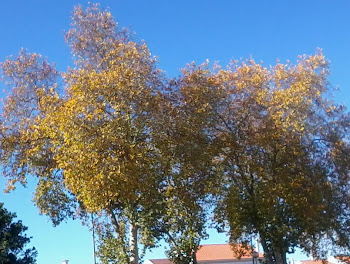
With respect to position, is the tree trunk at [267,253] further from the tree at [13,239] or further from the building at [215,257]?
the building at [215,257]

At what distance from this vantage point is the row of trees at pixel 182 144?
1866 cm

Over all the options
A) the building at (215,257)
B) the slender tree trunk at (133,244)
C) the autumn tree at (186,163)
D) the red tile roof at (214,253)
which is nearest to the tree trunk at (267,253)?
the autumn tree at (186,163)

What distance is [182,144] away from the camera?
66.2 ft

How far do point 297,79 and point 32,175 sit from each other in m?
12.3

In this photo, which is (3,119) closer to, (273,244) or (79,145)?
(79,145)

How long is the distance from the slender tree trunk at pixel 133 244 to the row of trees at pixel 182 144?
4 cm

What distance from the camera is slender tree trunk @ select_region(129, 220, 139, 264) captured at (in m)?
19.1

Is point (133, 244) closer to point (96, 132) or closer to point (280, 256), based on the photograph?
point (96, 132)

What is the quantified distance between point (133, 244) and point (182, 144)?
4.27m

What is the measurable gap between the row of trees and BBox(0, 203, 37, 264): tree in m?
9.76

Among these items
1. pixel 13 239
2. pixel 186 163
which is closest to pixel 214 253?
pixel 13 239

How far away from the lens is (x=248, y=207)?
22.1 metres

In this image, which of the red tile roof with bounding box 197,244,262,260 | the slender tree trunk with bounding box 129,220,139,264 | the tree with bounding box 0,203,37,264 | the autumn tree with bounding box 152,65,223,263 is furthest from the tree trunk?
the red tile roof with bounding box 197,244,262,260

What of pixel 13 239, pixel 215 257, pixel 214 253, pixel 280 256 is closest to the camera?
pixel 280 256
